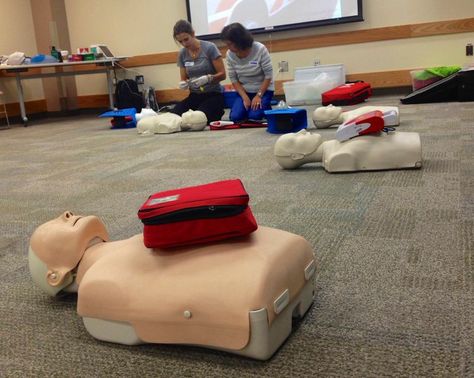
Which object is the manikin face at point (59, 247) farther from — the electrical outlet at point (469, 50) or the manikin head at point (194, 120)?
the electrical outlet at point (469, 50)

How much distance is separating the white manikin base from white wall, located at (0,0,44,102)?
17.1 ft

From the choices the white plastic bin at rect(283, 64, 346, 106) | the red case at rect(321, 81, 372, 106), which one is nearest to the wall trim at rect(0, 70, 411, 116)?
the white plastic bin at rect(283, 64, 346, 106)

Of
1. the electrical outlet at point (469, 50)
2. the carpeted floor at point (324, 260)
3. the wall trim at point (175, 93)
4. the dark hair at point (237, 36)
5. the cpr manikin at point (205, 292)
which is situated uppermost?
the dark hair at point (237, 36)

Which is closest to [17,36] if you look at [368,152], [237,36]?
[237,36]

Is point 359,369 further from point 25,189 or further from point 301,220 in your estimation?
point 25,189

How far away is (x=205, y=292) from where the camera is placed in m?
0.75

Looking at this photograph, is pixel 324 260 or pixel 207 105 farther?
pixel 207 105

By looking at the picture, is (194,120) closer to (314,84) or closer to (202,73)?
(202,73)

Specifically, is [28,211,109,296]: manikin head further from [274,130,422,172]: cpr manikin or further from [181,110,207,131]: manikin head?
Answer: [181,110,207,131]: manikin head

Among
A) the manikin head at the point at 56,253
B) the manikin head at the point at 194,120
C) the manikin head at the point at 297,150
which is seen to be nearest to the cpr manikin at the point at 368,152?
the manikin head at the point at 297,150

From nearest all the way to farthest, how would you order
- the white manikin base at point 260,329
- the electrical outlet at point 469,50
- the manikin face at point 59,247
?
the white manikin base at point 260,329, the manikin face at point 59,247, the electrical outlet at point 469,50

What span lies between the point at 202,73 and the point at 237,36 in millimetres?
627

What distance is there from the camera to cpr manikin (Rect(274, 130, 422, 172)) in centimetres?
176

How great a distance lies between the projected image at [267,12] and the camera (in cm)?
478
